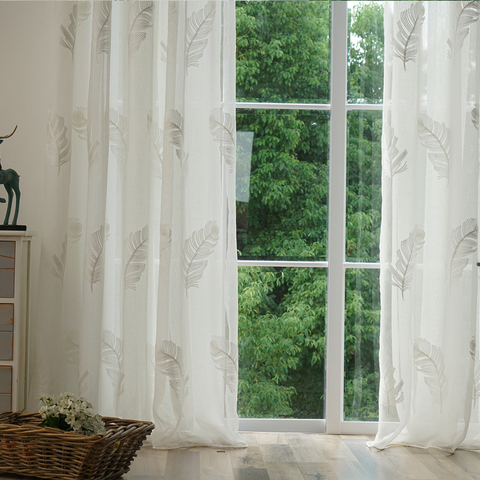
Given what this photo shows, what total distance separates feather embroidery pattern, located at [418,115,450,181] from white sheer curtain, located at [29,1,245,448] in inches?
33.7

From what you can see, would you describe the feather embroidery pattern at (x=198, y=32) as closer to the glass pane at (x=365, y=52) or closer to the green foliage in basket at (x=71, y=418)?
the glass pane at (x=365, y=52)

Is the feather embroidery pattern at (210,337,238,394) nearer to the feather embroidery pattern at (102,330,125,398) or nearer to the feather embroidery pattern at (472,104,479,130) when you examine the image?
the feather embroidery pattern at (102,330,125,398)

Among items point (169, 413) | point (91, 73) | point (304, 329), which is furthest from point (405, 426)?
point (91, 73)

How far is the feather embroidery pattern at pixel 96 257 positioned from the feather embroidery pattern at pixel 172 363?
0.41 metres

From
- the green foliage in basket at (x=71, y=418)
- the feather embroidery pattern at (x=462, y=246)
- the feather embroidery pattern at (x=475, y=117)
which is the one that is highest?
the feather embroidery pattern at (x=475, y=117)

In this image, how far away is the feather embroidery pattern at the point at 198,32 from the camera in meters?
2.45

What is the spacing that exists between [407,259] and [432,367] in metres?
0.49

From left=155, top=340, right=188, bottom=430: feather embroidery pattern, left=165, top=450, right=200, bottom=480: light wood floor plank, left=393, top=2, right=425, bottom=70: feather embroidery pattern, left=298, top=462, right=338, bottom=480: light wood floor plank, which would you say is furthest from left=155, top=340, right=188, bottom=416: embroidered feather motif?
left=393, top=2, right=425, bottom=70: feather embroidery pattern

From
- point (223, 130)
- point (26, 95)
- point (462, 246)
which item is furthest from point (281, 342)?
point (26, 95)

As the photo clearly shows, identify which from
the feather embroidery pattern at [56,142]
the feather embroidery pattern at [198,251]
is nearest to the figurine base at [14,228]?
the feather embroidery pattern at [56,142]

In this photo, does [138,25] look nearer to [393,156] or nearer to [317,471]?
[393,156]

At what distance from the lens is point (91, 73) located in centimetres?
243

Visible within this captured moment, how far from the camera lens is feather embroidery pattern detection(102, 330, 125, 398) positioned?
8.06ft

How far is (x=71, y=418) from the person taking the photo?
197 cm
